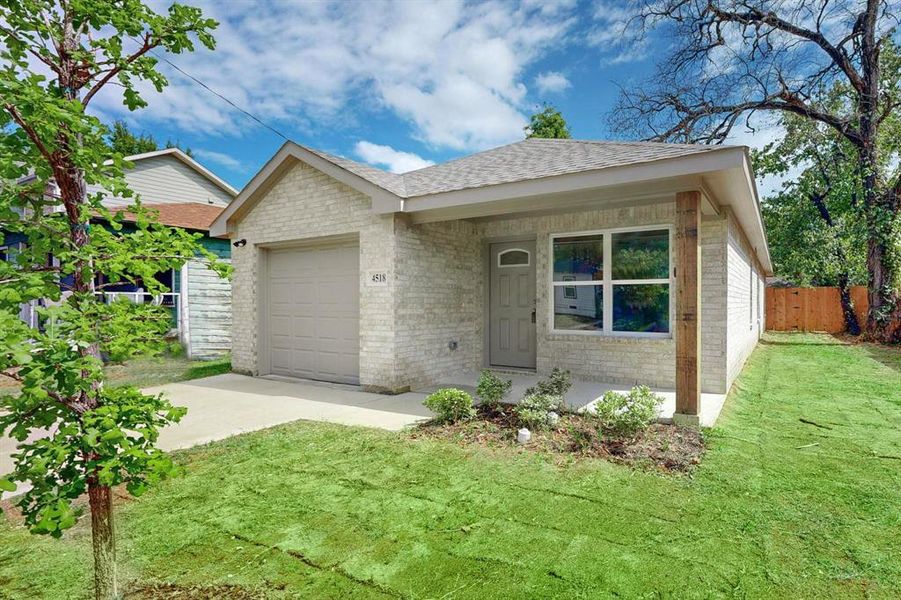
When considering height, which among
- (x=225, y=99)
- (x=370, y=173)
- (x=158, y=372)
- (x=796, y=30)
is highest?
(x=796, y=30)

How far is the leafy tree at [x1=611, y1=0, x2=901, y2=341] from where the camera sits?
48.0 feet

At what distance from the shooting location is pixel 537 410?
4.93 m

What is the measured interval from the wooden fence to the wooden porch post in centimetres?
1741

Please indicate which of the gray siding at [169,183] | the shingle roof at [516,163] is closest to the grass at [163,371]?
the shingle roof at [516,163]

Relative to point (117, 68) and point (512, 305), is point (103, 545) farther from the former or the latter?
point (512, 305)

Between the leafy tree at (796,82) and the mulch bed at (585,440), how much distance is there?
14.0m

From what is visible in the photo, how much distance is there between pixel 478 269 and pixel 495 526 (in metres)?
6.00

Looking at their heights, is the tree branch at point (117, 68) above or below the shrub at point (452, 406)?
above

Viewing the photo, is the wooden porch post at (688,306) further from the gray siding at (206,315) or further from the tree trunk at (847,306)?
the tree trunk at (847,306)

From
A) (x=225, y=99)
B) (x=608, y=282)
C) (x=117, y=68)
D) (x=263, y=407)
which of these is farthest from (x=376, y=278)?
(x=225, y=99)

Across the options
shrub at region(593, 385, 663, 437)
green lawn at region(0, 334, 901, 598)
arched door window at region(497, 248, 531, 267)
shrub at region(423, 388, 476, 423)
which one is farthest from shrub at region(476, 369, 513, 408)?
arched door window at region(497, 248, 531, 267)

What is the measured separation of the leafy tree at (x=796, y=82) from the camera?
14633 mm

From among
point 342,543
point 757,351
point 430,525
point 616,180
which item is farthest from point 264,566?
point 757,351

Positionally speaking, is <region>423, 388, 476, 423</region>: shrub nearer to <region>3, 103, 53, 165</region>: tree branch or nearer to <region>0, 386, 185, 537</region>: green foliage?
<region>0, 386, 185, 537</region>: green foliage
